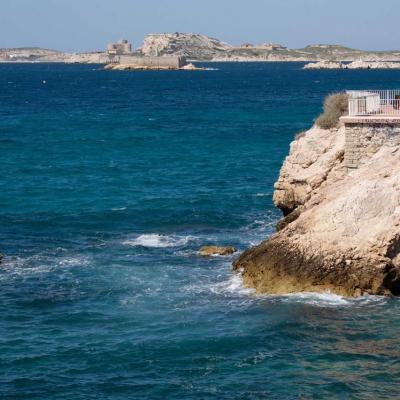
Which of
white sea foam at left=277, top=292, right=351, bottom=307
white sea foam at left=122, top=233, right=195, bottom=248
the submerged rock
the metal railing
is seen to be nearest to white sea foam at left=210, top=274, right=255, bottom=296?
white sea foam at left=277, top=292, right=351, bottom=307

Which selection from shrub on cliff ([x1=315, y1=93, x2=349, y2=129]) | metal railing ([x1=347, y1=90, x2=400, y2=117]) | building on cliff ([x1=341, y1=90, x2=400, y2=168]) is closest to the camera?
building on cliff ([x1=341, y1=90, x2=400, y2=168])

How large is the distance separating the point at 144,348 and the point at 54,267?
8107 millimetres

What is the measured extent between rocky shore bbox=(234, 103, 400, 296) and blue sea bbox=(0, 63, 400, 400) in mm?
538

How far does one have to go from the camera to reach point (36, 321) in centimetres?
2427

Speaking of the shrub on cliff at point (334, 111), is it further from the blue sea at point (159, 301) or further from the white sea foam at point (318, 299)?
the white sea foam at point (318, 299)

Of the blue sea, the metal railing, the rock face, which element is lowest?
the blue sea

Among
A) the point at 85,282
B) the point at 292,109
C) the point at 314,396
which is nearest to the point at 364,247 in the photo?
the point at 314,396

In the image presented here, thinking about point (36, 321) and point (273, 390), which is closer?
point (273, 390)

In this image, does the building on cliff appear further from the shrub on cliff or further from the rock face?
the shrub on cliff

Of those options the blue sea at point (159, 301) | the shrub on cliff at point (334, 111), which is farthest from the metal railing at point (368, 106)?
the blue sea at point (159, 301)

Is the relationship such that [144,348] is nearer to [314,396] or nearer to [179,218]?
[314,396]

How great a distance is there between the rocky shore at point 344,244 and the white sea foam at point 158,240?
15.8 feet

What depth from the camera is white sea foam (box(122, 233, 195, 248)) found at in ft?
106

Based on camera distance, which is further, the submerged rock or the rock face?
the submerged rock
